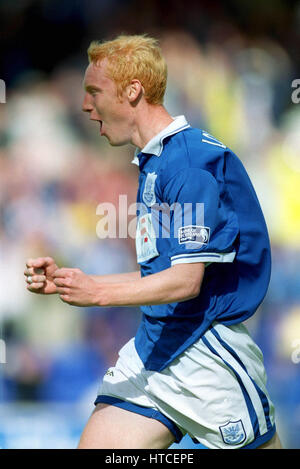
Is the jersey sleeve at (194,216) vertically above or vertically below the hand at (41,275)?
above

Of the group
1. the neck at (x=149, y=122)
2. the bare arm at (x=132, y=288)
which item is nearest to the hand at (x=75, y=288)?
the bare arm at (x=132, y=288)

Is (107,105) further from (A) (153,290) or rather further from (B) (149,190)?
(A) (153,290)

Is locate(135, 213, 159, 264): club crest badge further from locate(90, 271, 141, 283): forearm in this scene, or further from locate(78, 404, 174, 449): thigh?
locate(78, 404, 174, 449): thigh

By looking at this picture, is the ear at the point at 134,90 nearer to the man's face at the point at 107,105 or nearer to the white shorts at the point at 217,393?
the man's face at the point at 107,105

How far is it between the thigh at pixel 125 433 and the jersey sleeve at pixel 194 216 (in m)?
0.50

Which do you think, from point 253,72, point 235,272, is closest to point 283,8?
point 253,72

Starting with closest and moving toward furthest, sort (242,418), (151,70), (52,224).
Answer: (242,418), (151,70), (52,224)

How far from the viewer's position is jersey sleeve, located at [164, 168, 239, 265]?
1604mm

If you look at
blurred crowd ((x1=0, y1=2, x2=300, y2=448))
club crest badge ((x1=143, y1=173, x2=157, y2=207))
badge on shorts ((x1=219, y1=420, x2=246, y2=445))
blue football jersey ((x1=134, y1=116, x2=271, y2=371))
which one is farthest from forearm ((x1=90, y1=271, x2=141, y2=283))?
blurred crowd ((x1=0, y1=2, x2=300, y2=448))

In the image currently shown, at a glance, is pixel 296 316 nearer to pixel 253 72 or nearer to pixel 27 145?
pixel 253 72

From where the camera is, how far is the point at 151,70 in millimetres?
1889

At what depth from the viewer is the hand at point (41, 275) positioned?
1.69 meters

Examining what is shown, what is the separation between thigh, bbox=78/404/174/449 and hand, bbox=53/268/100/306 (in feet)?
1.65

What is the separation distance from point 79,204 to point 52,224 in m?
0.18
